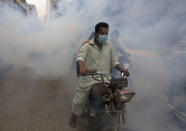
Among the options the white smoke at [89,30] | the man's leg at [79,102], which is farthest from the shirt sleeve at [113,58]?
the white smoke at [89,30]

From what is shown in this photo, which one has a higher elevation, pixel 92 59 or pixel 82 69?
pixel 92 59

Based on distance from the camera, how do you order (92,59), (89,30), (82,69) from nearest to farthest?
(82,69) < (92,59) < (89,30)

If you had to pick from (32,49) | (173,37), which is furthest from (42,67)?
(173,37)

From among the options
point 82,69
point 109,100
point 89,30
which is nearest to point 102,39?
point 82,69

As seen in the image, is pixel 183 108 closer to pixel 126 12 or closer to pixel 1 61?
pixel 126 12

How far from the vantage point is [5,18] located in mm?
7754

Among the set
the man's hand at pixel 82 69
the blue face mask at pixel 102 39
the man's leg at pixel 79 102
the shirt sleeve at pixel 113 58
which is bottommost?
the man's leg at pixel 79 102

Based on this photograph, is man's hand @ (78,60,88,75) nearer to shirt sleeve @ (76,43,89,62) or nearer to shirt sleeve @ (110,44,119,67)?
shirt sleeve @ (76,43,89,62)

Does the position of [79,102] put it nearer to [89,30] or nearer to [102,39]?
[102,39]

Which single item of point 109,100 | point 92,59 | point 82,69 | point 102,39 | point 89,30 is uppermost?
point 89,30

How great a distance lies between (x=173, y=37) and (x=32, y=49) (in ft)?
19.7

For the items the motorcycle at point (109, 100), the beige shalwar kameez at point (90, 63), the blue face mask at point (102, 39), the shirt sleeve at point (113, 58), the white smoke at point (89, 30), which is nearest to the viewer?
the motorcycle at point (109, 100)

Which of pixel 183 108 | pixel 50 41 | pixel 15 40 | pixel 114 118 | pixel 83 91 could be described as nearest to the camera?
pixel 114 118

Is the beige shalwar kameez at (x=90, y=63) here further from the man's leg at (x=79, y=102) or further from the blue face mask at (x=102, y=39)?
the blue face mask at (x=102, y=39)
